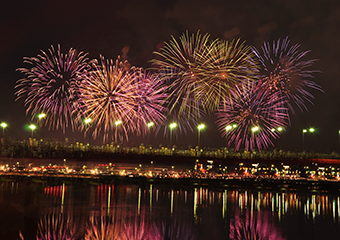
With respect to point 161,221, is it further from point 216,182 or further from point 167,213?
point 216,182

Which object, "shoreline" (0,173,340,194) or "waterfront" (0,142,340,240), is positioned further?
"shoreline" (0,173,340,194)

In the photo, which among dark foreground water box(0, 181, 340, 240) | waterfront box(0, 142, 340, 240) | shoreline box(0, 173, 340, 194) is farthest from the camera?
shoreline box(0, 173, 340, 194)

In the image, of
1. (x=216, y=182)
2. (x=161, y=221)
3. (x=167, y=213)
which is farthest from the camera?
(x=216, y=182)

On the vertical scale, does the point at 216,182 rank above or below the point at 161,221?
below

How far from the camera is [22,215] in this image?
71.0ft

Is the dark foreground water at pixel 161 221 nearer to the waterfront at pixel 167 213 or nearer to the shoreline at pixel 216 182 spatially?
the waterfront at pixel 167 213

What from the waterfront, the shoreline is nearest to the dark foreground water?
the waterfront

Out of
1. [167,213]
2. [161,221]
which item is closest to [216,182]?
[167,213]

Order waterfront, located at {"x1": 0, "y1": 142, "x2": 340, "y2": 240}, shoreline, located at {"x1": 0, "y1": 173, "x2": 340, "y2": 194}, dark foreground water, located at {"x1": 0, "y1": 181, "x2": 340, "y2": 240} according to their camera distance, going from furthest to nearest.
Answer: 1. shoreline, located at {"x1": 0, "y1": 173, "x2": 340, "y2": 194}
2. waterfront, located at {"x1": 0, "y1": 142, "x2": 340, "y2": 240}
3. dark foreground water, located at {"x1": 0, "y1": 181, "x2": 340, "y2": 240}

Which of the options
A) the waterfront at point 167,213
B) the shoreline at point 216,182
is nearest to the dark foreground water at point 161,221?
the waterfront at point 167,213

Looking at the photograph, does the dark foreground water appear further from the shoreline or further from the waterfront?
the shoreline

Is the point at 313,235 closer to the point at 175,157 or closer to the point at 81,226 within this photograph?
the point at 81,226

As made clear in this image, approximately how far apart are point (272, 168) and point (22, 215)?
6522cm

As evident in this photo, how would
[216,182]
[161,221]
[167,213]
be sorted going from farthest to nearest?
[216,182] → [167,213] → [161,221]
